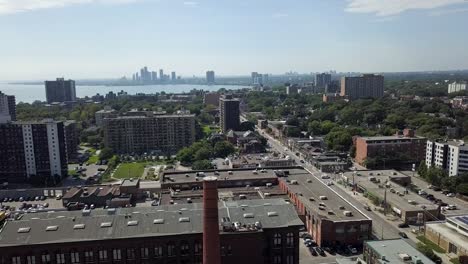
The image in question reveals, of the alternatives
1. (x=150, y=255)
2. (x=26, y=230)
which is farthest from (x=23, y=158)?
(x=150, y=255)

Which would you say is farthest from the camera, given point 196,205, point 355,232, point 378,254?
point 355,232

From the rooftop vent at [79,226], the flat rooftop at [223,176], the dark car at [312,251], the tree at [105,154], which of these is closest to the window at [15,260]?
the rooftop vent at [79,226]

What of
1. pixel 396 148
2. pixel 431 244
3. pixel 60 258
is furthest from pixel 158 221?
pixel 396 148

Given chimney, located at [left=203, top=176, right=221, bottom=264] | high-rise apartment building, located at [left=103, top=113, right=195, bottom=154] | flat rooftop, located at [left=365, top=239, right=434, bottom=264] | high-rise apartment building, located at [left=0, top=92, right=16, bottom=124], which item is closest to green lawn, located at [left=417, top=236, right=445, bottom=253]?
flat rooftop, located at [left=365, top=239, right=434, bottom=264]

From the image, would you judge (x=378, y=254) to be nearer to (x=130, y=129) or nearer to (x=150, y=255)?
(x=150, y=255)

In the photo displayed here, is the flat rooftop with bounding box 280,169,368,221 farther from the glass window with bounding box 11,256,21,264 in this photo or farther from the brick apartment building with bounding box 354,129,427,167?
the glass window with bounding box 11,256,21,264

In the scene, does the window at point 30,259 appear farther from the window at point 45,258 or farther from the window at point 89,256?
the window at point 89,256

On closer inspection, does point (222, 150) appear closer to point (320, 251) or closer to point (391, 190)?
point (391, 190)
